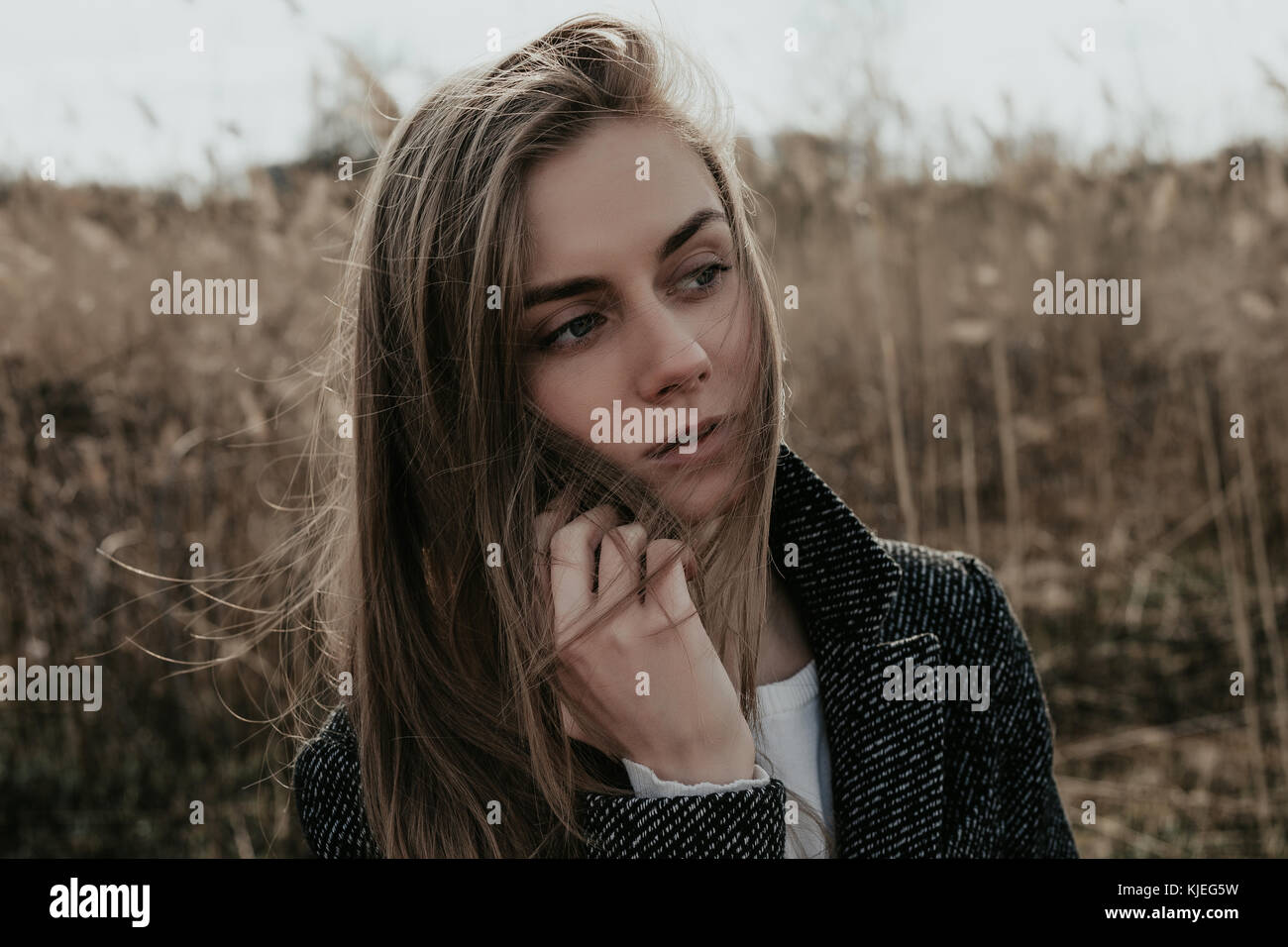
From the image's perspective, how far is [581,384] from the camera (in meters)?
1.10

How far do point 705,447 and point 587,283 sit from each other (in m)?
0.23

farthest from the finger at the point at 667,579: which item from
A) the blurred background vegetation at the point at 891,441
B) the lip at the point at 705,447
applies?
the blurred background vegetation at the point at 891,441

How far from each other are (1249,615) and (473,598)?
2.07m

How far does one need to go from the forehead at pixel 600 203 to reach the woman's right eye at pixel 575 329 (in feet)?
0.18

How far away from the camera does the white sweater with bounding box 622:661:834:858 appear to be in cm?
113

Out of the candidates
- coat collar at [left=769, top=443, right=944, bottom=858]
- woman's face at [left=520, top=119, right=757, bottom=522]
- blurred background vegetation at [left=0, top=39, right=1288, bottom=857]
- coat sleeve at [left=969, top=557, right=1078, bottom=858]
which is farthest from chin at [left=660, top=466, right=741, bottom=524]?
blurred background vegetation at [left=0, top=39, right=1288, bottom=857]

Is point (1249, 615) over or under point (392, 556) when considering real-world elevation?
under

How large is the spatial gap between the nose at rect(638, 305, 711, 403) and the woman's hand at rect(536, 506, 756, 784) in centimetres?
16

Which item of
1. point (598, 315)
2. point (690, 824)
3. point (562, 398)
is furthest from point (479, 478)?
point (690, 824)

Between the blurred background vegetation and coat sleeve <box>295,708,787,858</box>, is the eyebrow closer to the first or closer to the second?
coat sleeve <box>295,708,787,858</box>
